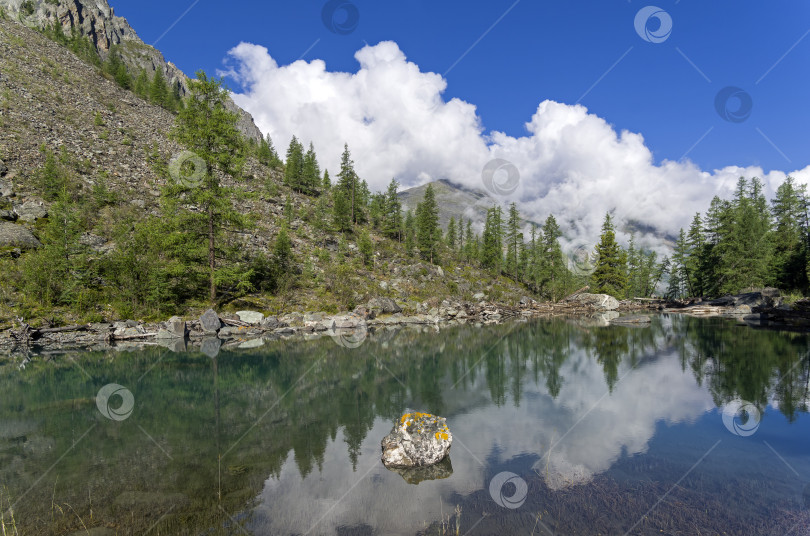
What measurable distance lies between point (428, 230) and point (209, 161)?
4629cm

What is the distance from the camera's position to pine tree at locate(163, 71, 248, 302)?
34156 millimetres

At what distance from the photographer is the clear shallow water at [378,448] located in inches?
280

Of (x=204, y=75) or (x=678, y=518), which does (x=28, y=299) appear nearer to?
(x=204, y=75)

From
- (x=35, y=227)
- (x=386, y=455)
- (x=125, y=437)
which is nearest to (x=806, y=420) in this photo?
(x=386, y=455)

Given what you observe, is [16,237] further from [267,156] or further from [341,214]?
[267,156]

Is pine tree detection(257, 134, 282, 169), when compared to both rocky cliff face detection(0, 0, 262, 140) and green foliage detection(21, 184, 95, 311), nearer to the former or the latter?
rocky cliff face detection(0, 0, 262, 140)

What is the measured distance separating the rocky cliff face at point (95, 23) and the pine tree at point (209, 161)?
3460 inches

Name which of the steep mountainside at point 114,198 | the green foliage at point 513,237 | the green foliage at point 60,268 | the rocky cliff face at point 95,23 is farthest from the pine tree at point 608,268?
the rocky cliff face at point 95,23

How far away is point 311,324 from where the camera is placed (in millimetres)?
38281

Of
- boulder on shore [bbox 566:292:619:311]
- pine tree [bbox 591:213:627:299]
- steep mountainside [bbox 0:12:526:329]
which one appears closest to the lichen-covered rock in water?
steep mountainside [bbox 0:12:526:329]

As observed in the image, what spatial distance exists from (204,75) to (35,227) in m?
23.9

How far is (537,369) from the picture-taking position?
21969mm

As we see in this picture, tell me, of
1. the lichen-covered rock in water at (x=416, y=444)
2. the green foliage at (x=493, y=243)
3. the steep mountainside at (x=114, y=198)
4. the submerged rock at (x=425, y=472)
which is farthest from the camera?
the green foliage at (x=493, y=243)

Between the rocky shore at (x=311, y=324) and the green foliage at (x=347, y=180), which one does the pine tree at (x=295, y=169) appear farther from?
the rocky shore at (x=311, y=324)
